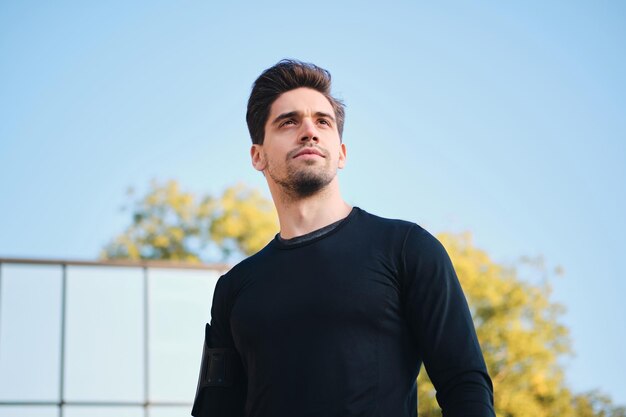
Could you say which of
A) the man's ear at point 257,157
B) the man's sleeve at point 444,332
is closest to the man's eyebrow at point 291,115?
the man's ear at point 257,157

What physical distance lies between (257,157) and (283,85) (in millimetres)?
267

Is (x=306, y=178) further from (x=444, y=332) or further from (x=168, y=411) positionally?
(x=168, y=411)

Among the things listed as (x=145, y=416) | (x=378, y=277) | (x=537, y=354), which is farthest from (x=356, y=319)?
(x=537, y=354)

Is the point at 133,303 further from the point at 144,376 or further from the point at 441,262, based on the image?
the point at 441,262

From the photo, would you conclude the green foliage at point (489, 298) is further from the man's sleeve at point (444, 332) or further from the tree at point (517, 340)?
the man's sleeve at point (444, 332)

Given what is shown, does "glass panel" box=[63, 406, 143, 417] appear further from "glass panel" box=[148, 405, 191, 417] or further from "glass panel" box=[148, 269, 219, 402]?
"glass panel" box=[148, 269, 219, 402]

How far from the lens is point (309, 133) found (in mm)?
3145

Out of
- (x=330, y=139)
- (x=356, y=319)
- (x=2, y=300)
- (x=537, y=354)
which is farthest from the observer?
(x=537, y=354)

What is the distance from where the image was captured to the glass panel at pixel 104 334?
624 inches

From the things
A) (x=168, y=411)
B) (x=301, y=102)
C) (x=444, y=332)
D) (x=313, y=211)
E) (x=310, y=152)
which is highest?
(x=168, y=411)

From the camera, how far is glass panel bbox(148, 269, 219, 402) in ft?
53.6

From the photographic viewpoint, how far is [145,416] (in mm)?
15781

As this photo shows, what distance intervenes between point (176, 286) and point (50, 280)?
2.09 meters

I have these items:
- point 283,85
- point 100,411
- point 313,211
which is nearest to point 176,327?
point 100,411
